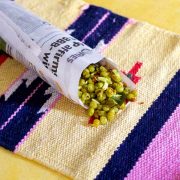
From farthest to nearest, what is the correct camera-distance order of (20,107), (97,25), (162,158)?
1. (97,25)
2. (20,107)
3. (162,158)

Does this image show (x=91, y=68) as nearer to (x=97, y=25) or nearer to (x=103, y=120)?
(x=103, y=120)

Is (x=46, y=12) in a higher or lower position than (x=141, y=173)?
higher

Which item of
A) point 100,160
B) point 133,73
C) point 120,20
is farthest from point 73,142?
point 120,20

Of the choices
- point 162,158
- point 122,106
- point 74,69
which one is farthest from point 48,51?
point 162,158

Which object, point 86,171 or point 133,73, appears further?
point 133,73

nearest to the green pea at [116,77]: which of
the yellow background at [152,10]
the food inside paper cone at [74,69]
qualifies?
the food inside paper cone at [74,69]

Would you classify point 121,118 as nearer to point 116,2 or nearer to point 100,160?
point 100,160

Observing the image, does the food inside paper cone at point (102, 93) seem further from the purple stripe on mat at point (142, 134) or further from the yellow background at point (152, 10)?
the yellow background at point (152, 10)

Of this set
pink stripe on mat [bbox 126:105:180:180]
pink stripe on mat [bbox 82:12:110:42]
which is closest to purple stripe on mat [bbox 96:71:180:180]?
pink stripe on mat [bbox 126:105:180:180]
